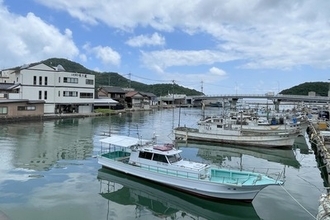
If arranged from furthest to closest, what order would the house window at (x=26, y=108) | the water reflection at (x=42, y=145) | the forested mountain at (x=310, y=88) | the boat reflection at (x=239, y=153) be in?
the forested mountain at (x=310, y=88)
the house window at (x=26, y=108)
the boat reflection at (x=239, y=153)
the water reflection at (x=42, y=145)

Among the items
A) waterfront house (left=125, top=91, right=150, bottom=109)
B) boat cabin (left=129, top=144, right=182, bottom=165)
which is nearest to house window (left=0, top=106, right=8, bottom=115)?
boat cabin (left=129, top=144, right=182, bottom=165)

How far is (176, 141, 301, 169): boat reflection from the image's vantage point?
24491 millimetres

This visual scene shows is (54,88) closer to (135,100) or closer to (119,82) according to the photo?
(135,100)

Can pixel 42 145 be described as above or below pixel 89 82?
below

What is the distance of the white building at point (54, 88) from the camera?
46594mm

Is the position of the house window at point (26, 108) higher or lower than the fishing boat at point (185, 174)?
higher

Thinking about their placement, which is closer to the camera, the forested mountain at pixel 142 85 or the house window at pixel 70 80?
the house window at pixel 70 80

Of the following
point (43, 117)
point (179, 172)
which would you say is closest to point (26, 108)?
point (43, 117)

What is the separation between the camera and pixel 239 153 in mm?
27094

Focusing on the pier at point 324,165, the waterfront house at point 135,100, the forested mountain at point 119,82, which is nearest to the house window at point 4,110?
the waterfront house at point 135,100

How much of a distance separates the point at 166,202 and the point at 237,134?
59.9ft

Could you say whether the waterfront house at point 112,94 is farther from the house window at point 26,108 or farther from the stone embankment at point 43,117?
the house window at point 26,108

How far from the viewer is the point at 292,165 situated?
74.7 ft

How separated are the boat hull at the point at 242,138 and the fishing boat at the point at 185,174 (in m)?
13.7
